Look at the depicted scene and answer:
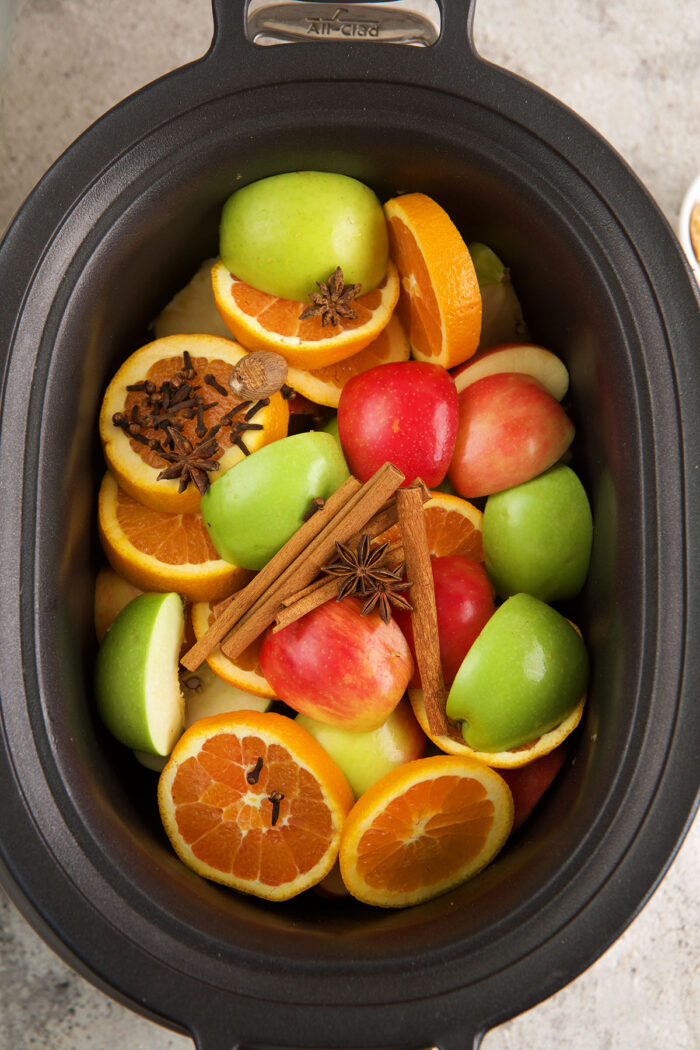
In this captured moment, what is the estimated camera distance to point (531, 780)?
102 centimetres

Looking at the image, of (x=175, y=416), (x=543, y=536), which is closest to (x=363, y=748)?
(x=543, y=536)

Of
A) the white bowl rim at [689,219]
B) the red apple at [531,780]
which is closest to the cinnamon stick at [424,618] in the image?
the red apple at [531,780]

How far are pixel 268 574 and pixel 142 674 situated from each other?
0.61 ft

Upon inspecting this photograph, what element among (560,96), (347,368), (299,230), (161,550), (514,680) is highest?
(560,96)

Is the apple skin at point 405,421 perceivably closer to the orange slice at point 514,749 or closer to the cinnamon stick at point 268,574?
the cinnamon stick at point 268,574

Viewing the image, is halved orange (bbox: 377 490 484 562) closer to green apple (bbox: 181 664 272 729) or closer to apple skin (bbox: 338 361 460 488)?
apple skin (bbox: 338 361 460 488)

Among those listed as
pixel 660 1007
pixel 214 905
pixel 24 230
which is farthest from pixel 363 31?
pixel 660 1007

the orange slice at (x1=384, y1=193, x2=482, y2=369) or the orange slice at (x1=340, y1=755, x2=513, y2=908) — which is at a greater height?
the orange slice at (x1=384, y1=193, x2=482, y2=369)

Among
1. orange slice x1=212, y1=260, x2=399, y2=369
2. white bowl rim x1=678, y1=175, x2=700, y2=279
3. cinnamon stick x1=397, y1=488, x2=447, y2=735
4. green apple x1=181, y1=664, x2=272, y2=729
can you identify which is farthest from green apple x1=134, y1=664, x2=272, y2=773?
white bowl rim x1=678, y1=175, x2=700, y2=279

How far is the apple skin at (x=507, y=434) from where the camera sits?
3.38ft

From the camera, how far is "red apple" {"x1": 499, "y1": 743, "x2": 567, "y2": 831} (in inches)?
39.8

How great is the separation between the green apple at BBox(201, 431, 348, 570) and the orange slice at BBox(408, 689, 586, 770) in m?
0.29

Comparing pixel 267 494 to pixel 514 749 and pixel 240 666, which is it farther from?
pixel 514 749

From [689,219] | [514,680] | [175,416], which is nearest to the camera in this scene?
[514,680]
